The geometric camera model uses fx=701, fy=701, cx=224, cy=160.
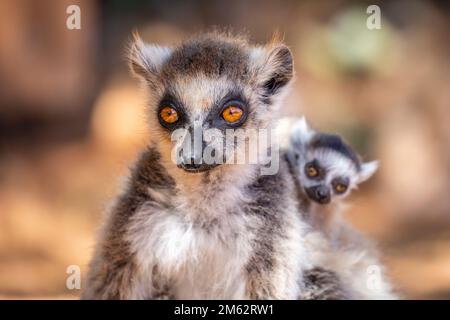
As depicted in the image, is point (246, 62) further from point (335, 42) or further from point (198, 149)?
point (335, 42)

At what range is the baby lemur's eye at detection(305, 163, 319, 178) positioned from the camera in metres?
6.51

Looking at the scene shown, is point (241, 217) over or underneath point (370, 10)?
underneath

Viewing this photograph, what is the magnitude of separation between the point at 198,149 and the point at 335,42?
9.60m

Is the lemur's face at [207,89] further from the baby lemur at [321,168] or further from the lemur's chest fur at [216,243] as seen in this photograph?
the baby lemur at [321,168]

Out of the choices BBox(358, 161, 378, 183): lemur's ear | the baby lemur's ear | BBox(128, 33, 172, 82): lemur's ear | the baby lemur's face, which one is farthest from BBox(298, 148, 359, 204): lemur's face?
BBox(128, 33, 172, 82): lemur's ear

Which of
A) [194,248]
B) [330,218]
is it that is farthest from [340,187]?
[194,248]

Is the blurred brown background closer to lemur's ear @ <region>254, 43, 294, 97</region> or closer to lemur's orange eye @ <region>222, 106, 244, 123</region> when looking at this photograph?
lemur's ear @ <region>254, 43, 294, 97</region>

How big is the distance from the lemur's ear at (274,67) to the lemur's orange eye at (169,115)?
681 mm

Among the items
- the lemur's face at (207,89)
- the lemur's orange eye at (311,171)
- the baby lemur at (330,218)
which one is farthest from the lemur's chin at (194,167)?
the lemur's orange eye at (311,171)

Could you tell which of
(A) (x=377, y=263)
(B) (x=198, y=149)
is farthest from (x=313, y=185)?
(B) (x=198, y=149)

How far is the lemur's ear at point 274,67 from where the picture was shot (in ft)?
16.1

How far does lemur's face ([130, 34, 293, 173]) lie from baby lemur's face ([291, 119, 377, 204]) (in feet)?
5.23

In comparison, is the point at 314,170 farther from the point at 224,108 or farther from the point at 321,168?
the point at 224,108
